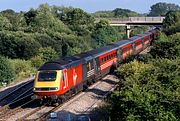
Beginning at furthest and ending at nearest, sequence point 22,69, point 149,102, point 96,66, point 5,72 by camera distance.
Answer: point 22,69, point 5,72, point 96,66, point 149,102

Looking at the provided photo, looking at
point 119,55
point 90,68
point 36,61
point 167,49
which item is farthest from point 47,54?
point 167,49

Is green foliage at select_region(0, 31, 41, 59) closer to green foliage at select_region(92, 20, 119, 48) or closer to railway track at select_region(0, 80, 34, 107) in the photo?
railway track at select_region(0, 80, 34, 107)

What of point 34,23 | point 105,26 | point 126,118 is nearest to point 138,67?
point 126,118

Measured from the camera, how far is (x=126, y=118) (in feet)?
44.9

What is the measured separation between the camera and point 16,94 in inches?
1187

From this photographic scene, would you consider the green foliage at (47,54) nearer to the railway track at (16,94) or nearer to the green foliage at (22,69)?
the green foliage at (22,69)

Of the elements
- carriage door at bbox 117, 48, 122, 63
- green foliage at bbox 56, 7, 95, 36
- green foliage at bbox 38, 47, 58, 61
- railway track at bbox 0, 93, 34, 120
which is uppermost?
green foliage at bbox 56, 7, 95, 36

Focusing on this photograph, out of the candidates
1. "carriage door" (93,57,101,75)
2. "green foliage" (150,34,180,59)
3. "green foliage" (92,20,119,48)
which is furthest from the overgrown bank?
"green foliage" (92,20,119,48)

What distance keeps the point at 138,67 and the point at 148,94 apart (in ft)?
39.3

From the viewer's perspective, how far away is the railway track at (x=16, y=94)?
27.8m

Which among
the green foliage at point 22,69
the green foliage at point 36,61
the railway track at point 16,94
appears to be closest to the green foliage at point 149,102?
the railway track at point 16,94

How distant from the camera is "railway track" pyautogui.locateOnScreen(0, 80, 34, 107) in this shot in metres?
27.8

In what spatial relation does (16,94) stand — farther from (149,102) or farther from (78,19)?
(78,19)

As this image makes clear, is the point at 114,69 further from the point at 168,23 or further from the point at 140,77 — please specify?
the point at 168,23
